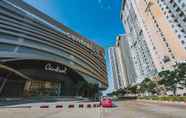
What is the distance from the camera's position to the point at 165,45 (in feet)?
280

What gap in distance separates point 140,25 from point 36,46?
84259 mm

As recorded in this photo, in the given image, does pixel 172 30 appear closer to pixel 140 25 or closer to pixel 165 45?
pixel 165 45

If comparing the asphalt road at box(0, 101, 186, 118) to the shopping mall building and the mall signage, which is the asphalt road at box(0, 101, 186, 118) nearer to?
the shopping mall building

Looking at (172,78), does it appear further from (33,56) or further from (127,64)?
(127,64)

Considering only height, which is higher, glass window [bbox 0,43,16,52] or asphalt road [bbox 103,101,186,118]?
glass window [bbox 0,43,16,52]

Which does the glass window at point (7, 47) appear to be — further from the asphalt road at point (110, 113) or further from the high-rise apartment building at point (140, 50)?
the high-rise apartment building at point (140, 50)

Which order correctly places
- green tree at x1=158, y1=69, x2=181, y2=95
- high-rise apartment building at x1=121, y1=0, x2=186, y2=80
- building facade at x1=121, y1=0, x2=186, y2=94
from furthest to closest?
high-rise apartment building at x1=121, y1=0, x2=186, y2=80
building facade at x1=121, y1=0, x2=186, y2=94
green tree at x1=158, y1=69, x2=181, y2=95

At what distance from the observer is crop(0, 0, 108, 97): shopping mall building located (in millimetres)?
45594

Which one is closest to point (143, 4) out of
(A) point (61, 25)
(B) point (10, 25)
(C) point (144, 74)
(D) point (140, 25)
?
(D) point (140, 25)

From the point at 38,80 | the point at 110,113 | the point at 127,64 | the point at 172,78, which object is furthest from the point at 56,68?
the point at 127,64

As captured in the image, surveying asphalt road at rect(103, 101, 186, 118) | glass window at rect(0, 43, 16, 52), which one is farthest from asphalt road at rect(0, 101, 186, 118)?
glass window at rect(0, 43, 16, 52)

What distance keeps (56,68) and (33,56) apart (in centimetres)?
1155

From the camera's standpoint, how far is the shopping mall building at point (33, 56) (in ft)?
150

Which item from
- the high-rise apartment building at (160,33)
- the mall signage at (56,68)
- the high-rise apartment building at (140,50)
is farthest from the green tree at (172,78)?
the mall signage at (56,68)
